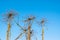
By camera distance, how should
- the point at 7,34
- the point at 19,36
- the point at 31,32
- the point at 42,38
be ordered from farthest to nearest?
the point at 42,38 < the point at 31,32 < the point at 19,36 < the point at 7,34

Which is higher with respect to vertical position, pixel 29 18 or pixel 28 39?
pixel 29 18

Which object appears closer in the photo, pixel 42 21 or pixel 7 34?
pixel 7 34

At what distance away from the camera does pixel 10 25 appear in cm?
3219

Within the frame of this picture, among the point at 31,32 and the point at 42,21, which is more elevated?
the point at 42,21

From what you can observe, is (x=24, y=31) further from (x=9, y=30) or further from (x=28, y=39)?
(x=9, y=30)

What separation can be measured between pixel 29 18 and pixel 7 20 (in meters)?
5.85

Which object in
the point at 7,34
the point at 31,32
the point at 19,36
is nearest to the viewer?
the point at 7,34

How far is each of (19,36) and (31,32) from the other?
3463mm

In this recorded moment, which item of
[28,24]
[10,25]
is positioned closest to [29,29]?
[28,24]

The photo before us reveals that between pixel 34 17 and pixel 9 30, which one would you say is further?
pixel 34 17

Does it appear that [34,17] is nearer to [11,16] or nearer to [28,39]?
[28,39]

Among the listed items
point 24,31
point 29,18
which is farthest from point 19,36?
point 29,18

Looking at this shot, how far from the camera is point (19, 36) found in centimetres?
3562

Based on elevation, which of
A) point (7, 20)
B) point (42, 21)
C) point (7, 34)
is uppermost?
point (42, 21)
